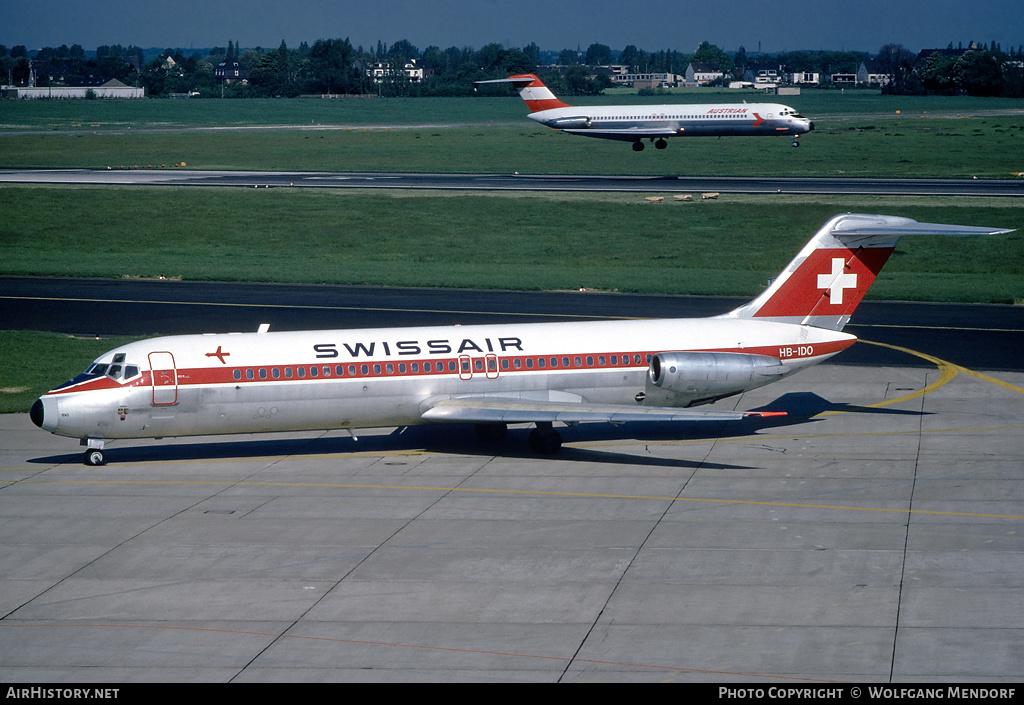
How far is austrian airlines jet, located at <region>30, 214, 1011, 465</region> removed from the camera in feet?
99.6

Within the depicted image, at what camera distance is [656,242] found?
72.4 meters

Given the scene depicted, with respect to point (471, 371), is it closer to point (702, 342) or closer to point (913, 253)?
point (702, 342)

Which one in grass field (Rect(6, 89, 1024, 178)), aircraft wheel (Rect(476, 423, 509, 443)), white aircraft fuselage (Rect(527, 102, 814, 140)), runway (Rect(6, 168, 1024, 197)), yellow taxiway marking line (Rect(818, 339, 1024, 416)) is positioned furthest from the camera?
white aircraft fuselage (Rect(527, 102, 814, 140))

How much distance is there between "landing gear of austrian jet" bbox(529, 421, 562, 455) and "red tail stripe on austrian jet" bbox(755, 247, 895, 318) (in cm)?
741

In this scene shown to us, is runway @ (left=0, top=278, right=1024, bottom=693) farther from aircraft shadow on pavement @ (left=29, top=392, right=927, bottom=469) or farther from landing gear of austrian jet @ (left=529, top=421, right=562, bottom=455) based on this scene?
landing gear of austrian jet @ (left=529, top=421, right=562, bottom=455)

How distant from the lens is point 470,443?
111 ft

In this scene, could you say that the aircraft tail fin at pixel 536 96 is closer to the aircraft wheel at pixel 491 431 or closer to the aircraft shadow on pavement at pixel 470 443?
the aircraft shadow on pavement at pixel 470 443

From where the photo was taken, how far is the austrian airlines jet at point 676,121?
114438 mm

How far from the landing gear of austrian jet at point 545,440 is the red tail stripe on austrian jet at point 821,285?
741 cm

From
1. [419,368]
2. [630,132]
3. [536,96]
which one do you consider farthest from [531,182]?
[419,368]

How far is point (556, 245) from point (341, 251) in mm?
13446

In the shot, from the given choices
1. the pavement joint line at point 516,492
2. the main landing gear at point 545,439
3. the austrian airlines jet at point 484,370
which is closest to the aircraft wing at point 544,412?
the austrian airlines jet at point 484,370

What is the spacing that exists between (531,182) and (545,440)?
64.8 metres

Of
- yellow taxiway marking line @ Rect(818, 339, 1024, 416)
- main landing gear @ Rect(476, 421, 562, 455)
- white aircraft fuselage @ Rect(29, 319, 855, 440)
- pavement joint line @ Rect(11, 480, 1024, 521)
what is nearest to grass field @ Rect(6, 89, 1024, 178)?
yellow taxiway marking line @ Rect(818, 339, 1024, 416)
